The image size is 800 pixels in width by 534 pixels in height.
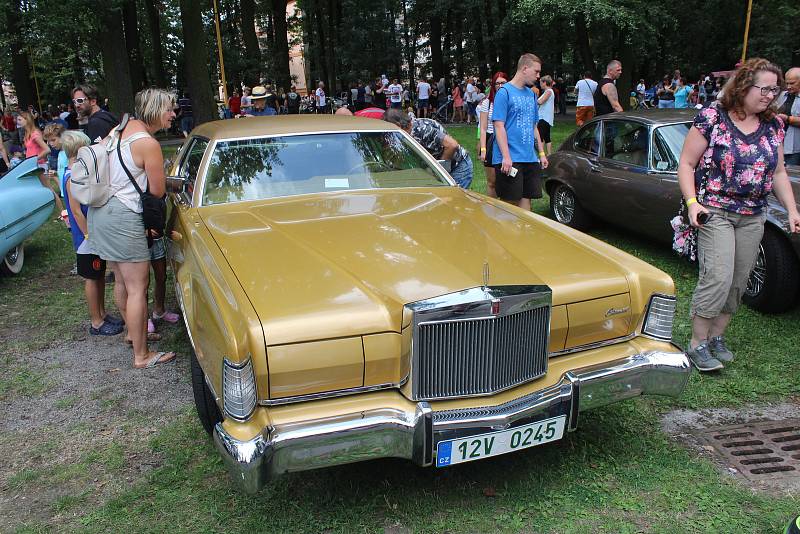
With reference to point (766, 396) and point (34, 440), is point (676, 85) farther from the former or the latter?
point (34, 440)

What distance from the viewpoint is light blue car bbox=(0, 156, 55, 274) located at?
6402mm

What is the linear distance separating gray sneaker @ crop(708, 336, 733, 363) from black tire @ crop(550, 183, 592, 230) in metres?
3.23

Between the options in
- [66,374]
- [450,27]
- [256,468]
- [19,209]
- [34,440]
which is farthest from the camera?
[450,27]

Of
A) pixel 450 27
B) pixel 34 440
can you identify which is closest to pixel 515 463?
pixel 34 440

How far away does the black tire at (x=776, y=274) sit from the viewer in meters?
4.69

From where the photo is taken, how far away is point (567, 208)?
7.59 metres

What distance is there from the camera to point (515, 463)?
3.18 m

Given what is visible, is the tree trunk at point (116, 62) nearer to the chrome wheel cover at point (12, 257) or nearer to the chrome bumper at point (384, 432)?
the chrome wheel cover at point (12, 257)

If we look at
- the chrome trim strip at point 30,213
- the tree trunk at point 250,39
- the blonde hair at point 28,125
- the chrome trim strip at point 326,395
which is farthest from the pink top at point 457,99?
the chrome trim strip at point 326,395

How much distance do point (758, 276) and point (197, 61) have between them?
14662mm

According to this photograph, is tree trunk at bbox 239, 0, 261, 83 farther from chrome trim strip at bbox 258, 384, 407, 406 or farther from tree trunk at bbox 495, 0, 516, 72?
chrome trim strip at bbox 258, 384, 407, 406

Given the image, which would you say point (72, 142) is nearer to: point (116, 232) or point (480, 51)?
point (116, 232)

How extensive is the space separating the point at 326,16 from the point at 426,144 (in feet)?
119

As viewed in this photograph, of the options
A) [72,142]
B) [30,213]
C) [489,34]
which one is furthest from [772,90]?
[489,34]
